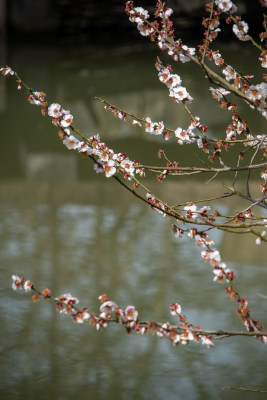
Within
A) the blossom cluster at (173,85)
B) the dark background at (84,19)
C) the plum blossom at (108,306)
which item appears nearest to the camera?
the plum blossom at (108,306)

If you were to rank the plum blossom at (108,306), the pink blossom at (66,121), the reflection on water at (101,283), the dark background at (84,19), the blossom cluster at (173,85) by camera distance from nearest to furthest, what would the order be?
the plum blossom at (108,306) → the pink blossom at (66,121) → the blossom cluster at (173,85) → the reflection on water at (101,283) → the dark background at (84,19)

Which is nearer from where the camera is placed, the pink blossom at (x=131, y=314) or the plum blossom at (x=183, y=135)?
the pink blossom at (x=131, y=314)

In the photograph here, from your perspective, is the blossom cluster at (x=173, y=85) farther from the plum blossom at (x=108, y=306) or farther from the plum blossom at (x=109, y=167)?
the plum blossom at (x=108, y=306)

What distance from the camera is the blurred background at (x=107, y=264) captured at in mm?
2516

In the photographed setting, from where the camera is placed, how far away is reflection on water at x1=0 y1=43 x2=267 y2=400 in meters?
2.50

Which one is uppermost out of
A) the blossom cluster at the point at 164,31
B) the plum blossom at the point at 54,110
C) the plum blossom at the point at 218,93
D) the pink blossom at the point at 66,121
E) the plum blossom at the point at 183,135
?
the blossom cluster at the point at 164,31

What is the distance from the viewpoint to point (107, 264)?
3.48m

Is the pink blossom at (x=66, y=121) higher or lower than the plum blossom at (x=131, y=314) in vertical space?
higher

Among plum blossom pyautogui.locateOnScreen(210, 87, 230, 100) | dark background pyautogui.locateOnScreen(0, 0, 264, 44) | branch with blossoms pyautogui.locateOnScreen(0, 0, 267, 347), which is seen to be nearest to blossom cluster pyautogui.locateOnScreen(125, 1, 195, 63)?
branch with blossoms pyautogui.locateOnScreen(0, 0, 267, 347)

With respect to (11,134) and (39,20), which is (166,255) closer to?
(11,134)

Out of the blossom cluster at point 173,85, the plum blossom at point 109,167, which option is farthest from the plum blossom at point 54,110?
the blossom cluster at point 173,85

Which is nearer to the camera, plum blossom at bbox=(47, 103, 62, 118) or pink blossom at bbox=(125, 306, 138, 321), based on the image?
pink blossom at bbox=(125, 306, 138, 321)

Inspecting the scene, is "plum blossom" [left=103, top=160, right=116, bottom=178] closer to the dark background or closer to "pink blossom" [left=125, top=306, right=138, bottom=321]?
"pink blossom" [left=125, top=306, right=138, bottom=321]

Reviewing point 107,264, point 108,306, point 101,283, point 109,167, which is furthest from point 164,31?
point 107,264
